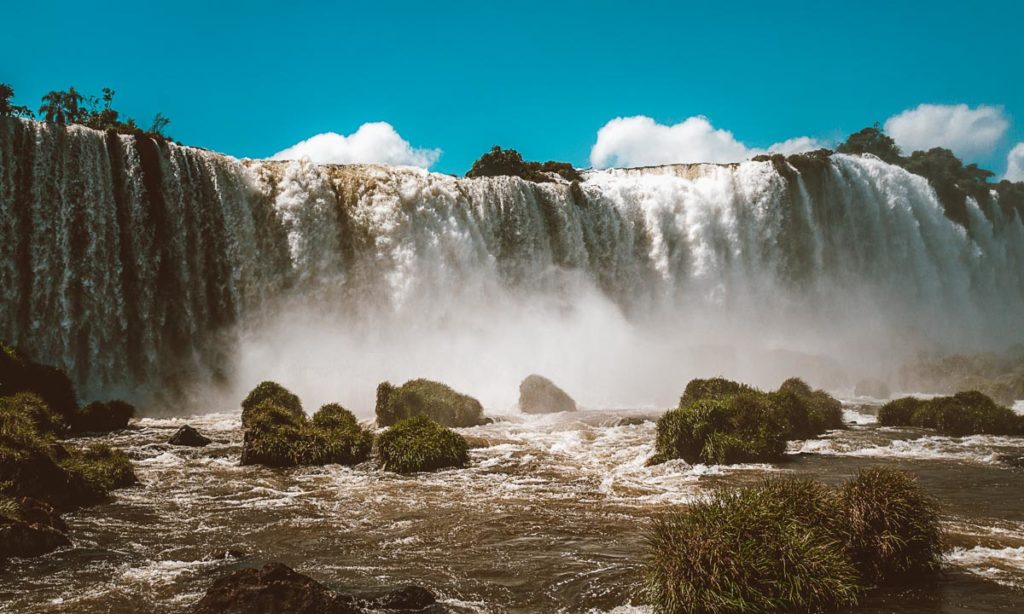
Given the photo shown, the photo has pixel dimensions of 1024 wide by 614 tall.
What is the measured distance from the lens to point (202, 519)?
12680 mm

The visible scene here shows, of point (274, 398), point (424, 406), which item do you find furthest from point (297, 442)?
point (424, 406)

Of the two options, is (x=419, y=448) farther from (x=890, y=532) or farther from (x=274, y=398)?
(x=890, y=532)

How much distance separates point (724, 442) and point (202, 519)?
12.1 meters

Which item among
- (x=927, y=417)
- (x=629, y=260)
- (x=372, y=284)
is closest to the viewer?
(x=927, y=417)

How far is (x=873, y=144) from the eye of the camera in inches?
3605

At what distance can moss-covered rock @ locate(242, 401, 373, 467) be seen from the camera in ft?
60.1

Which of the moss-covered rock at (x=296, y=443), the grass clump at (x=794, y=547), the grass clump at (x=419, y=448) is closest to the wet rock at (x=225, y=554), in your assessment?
the grass clump at (x=794, y=547)

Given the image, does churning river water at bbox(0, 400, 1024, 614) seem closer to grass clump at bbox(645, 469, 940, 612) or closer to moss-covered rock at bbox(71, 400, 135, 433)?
grass clump at bbox(645, 469, 940, 612)

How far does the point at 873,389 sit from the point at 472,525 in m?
31.5

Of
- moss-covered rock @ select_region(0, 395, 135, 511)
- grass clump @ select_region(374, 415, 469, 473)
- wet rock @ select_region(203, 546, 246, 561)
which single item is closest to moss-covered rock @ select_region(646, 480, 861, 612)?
wet rock @ select_region(203, 546, 246, 561)

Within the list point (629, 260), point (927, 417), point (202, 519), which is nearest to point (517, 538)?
point (202, 519)

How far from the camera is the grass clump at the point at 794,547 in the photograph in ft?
24.4

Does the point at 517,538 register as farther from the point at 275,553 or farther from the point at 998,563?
the point at 998,563

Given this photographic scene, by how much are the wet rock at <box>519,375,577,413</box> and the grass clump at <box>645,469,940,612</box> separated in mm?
21062
